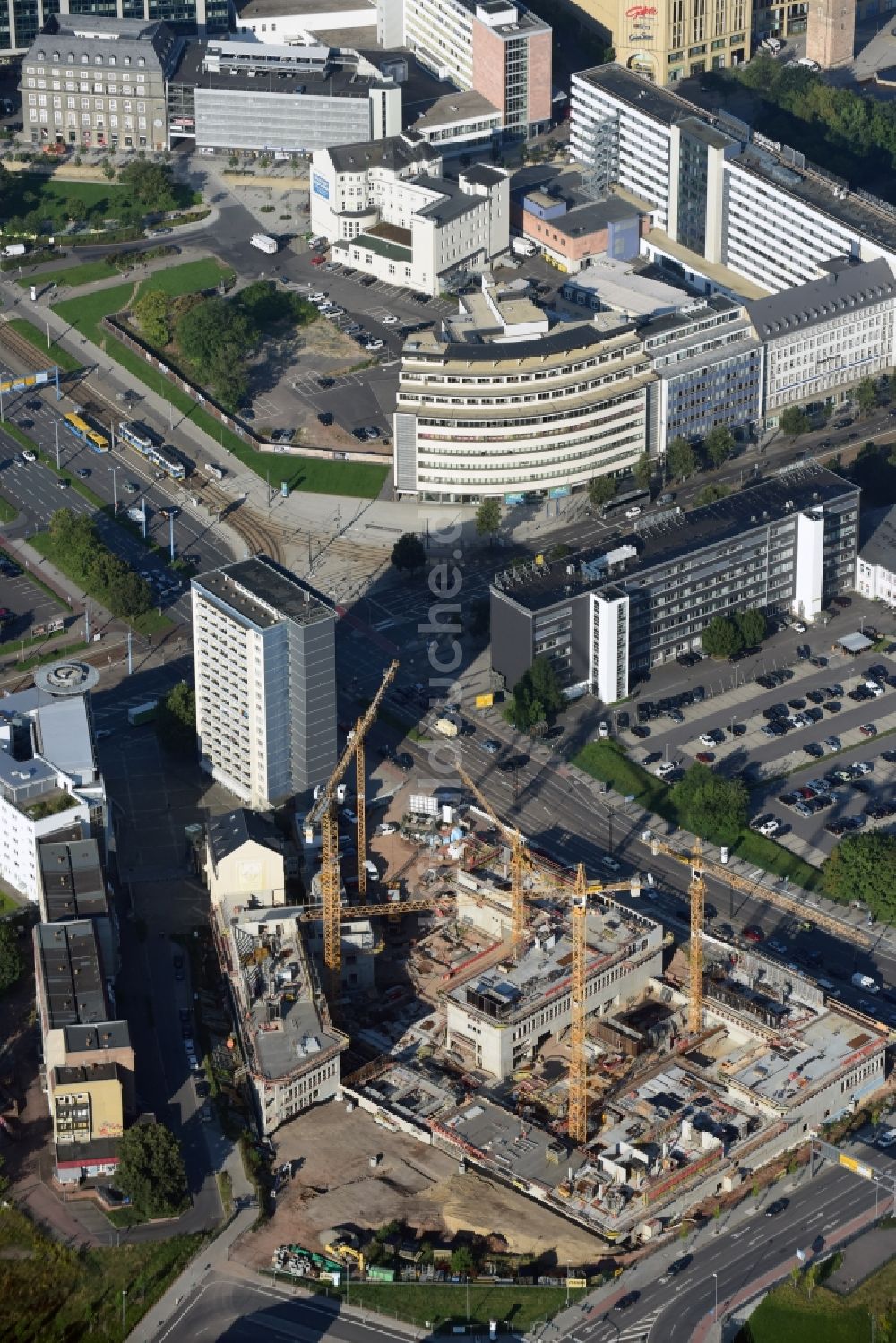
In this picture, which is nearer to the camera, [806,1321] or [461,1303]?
[806,1321]

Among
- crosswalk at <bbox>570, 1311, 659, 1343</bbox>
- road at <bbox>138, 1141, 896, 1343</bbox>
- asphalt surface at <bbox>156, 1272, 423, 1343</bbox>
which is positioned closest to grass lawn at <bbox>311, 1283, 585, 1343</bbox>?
road at <bbox>138, 1141, 896, 1343</bbox>

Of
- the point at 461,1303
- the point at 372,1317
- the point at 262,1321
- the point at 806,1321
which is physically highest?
the point at 461,1303

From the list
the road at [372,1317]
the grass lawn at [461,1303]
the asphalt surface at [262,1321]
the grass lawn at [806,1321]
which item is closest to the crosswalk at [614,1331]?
the road at [372,1317]

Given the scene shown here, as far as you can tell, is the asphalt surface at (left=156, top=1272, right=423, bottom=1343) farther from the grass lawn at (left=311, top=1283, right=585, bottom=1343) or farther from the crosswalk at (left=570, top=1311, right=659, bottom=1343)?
the crosswalk at (left=570, top=1311, right=659, bottom=1343)

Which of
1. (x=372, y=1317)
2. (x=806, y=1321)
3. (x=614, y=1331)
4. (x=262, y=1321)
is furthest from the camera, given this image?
(x=262, y=1321)

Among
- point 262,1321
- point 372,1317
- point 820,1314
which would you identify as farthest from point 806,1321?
point 262,1321

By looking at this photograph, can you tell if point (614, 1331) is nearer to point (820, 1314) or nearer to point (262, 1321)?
point (820, 1314)

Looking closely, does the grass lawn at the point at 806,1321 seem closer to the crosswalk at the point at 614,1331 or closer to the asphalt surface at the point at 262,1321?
the crosswalk at the point at 614,1331
